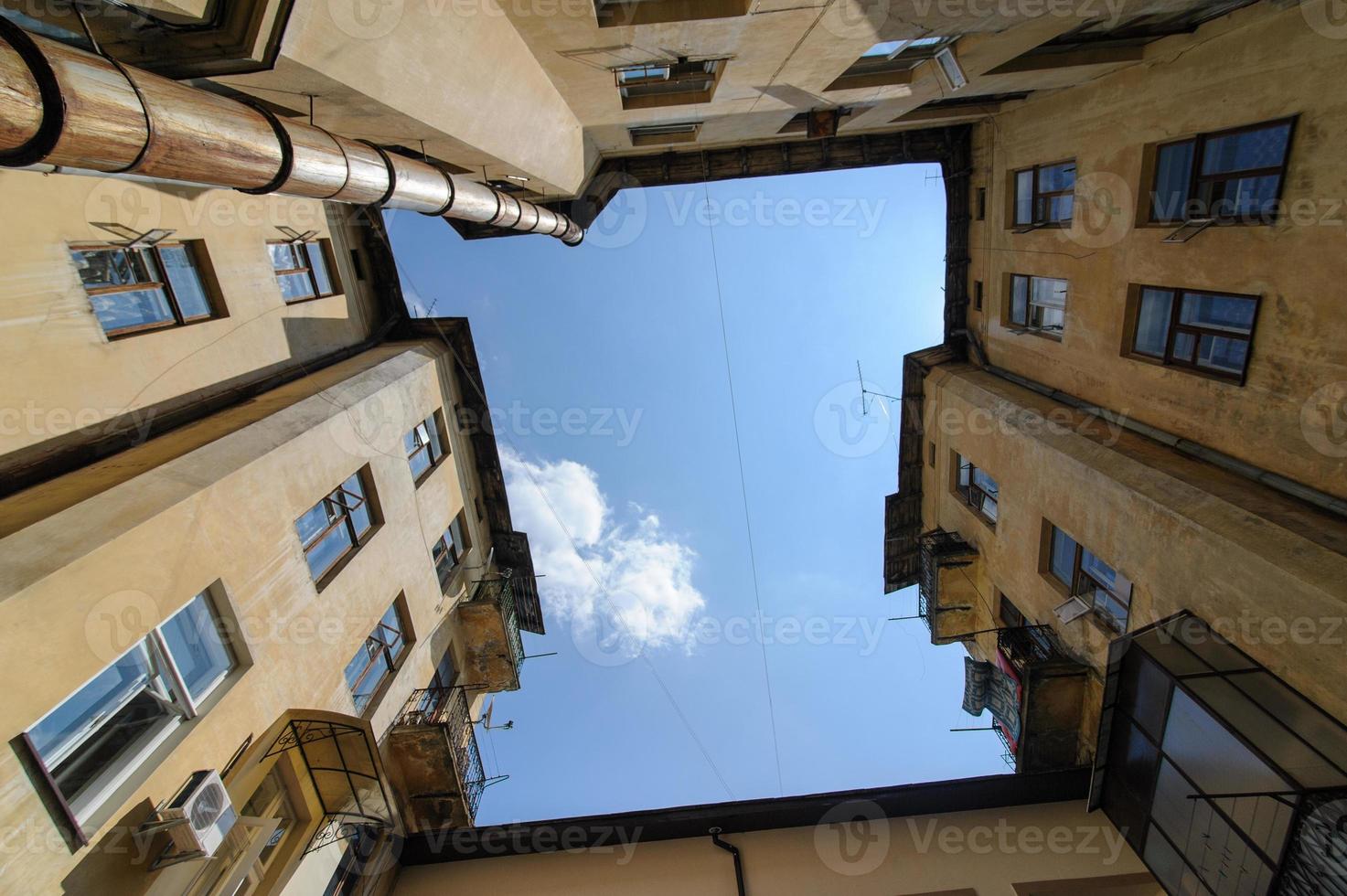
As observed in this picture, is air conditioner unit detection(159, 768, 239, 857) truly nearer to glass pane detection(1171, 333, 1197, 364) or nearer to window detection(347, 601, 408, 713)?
window detection(347, 601, 408, 713)

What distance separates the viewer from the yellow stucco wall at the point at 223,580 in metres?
5.37

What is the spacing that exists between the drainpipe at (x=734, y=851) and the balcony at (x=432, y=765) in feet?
17.3

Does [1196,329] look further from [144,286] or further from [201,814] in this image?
[144,286]

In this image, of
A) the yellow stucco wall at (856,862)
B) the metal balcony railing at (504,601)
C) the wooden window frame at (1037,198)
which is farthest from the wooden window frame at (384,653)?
the wooden window frame at (1037,198)

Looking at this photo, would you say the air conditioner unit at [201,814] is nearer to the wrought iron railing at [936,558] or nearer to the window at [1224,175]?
the window at [1224,175]

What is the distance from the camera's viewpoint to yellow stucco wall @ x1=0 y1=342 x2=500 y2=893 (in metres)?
5.37

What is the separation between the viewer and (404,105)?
8.92 metres

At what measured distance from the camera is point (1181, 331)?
9516 millimetres

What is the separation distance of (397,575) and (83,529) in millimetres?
6964

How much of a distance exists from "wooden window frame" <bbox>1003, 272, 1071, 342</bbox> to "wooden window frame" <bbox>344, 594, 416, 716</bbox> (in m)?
15.6

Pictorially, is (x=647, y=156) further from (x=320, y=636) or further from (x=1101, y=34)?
(x=320, y=636)

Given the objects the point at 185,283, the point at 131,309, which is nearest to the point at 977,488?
the point at 185,283

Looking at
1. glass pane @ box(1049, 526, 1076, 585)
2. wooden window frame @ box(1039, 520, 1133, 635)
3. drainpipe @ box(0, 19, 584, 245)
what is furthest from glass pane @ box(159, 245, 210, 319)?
glass pane @ box(1049, 526, 1076, 585)

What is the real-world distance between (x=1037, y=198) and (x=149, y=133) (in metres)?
15.5
